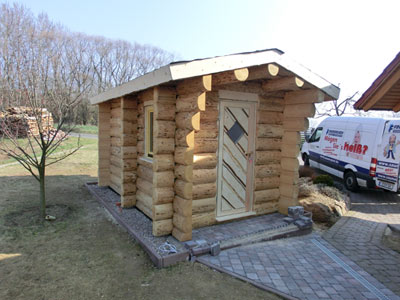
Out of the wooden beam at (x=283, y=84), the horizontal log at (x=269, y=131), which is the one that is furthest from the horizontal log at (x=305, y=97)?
the horizontal log at (x=269, y=131)

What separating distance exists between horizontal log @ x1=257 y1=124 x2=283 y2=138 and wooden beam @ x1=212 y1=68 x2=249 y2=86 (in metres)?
1.39

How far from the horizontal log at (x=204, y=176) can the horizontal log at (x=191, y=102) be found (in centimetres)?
110

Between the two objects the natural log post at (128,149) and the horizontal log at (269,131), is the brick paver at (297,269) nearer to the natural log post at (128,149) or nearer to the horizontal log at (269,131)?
the horizontal log at (269,131)

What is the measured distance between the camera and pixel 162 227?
4.30 metres

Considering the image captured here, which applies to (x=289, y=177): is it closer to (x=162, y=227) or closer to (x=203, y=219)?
(x=203, y=219)

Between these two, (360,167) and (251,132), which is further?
(360,167)

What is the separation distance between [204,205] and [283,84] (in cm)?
256

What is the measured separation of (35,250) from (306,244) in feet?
14.2

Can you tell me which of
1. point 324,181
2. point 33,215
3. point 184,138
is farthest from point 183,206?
point 324,181

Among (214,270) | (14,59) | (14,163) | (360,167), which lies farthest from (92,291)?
(14,163)

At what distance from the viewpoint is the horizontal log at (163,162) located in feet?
13.5

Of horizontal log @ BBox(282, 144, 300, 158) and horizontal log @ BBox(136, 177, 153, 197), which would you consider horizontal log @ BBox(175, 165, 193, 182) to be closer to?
horizontal log @ BBox(136, 177, 153, 197)

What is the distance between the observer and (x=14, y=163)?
11438 millimetres

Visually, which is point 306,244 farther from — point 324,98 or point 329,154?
point 329,154
